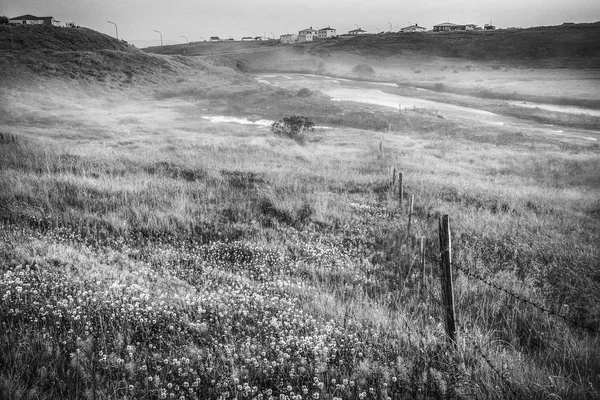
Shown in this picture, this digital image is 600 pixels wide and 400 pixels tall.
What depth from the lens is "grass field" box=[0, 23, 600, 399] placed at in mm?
4266

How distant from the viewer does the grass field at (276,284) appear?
4.27 meters

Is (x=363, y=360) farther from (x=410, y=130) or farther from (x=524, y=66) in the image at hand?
(x=524, y=66)

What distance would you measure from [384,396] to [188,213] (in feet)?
26.8

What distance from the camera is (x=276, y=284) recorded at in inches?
264

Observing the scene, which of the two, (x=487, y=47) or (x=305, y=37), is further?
(x=305, y=37)

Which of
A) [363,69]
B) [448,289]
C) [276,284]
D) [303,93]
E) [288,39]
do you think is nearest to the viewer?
[448,289]

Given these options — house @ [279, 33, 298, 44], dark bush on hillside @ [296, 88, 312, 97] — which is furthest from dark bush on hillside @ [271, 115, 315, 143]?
house @ [279, 33, 298, 44]

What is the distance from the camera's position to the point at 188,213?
1080 centimetres

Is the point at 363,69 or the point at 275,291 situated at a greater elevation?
the point at 363,69

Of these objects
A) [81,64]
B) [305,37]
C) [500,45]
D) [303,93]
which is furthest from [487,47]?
[81,64]

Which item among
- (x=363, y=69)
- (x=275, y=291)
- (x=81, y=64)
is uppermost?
(x=363, y=69)

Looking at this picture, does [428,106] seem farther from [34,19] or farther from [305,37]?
[305,37]

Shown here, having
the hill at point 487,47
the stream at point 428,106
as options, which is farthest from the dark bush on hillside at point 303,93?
the hill at point 487,47

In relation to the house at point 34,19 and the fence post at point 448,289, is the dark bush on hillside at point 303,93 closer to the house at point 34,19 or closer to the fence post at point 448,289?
the fence post at point 448,289
